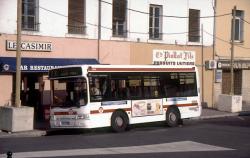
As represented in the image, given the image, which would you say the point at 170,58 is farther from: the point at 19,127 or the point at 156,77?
the point at 19,127

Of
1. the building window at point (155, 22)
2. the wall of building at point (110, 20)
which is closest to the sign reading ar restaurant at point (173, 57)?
the wall of building at point (110, 20)

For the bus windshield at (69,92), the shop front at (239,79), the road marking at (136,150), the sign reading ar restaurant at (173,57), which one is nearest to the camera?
the road marking at (136,150)

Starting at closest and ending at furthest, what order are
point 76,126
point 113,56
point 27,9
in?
point 76,126 → point 27,9 → point 113,56

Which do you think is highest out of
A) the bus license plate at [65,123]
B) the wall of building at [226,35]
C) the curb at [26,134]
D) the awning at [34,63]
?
the wall of building at [226,35]

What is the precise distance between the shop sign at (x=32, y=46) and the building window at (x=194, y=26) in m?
10.0

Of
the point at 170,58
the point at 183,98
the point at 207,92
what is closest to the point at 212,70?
the point at 207,92

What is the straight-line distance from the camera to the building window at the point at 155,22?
1124 inches

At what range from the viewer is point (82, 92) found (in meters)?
18.6

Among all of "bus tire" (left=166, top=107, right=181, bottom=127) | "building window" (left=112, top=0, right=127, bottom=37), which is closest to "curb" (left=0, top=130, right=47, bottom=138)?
"bus tire" (left=166, top=107, right=181, bottom=127)

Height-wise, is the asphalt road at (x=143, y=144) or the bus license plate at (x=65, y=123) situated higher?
the bus license plate at (x=65, y=123)

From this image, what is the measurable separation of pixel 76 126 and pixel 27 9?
23.3ft

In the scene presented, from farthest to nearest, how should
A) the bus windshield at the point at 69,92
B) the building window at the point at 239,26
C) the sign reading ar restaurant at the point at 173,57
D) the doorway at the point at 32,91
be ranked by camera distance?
the building window at the point at 239,26 → the sign reading ar restaurant at the point at 173,57 → the doorway at the point at 32,91 → the bus windshield at the point at 69,92

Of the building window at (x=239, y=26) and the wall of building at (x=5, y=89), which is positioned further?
the building window at (x=239, y=26)

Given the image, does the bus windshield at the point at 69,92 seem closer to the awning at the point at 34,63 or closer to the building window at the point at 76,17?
the awning at the point at 34,63
